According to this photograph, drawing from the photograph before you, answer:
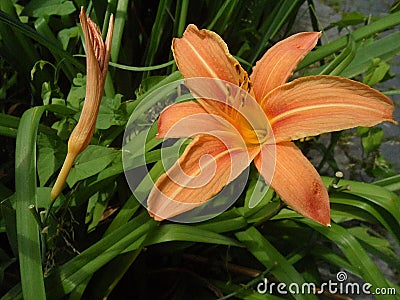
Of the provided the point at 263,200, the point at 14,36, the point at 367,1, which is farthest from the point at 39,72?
the point at 367,1

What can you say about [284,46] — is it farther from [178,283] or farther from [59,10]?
[178,283]

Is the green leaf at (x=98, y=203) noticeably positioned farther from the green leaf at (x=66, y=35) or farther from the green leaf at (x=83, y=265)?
the green leaf at (x=66, y=35)

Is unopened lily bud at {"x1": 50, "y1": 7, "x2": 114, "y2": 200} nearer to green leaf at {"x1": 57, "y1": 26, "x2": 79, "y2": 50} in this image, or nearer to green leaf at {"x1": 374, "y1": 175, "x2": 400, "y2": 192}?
green leaf at {"x1": 57, "y1": 26, "x2": 79, "y2": 50}

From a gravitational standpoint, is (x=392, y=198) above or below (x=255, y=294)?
above

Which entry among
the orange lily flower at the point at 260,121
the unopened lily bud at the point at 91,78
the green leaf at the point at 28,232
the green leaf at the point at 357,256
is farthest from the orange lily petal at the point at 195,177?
the green leaf at the point at 357,256

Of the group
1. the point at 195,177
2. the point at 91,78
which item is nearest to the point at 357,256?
the point at 195,177

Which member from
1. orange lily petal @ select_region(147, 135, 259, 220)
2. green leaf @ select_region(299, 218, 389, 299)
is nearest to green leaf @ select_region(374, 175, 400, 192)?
green leaf @ select_region(299, 218, 389, 299)
